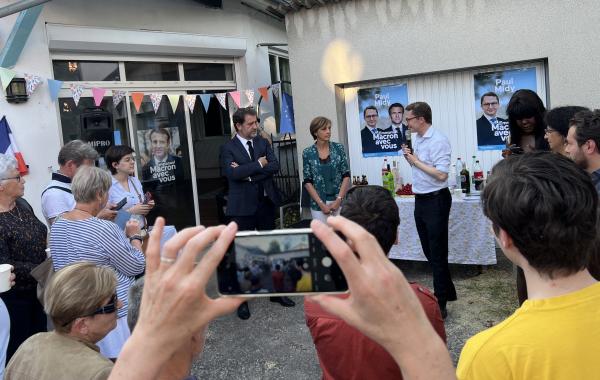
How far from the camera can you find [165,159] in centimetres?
695

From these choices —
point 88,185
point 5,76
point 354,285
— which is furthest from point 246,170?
point 354,285

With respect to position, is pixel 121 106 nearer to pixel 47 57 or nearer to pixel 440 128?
pixel 47 57

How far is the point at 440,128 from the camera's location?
611 centimetres

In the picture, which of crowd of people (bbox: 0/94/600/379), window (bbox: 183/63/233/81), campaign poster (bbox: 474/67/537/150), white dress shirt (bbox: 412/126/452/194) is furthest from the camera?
window (bbox: 183/63/233/81)

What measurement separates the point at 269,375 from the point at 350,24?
439cm

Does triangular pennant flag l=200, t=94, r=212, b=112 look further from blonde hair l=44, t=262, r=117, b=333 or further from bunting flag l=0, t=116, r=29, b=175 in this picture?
blonde hair l=44, t=262, r=117, b=333

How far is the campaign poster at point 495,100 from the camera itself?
18.3ft

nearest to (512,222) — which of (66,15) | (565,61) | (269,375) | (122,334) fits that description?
(122,334)

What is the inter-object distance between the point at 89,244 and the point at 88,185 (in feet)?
1.16

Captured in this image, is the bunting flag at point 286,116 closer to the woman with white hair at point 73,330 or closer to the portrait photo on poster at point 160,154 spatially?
the portrait photo on poster at point 160,154

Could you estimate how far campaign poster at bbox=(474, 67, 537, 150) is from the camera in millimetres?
5574

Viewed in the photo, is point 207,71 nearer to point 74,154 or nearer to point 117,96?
point 117,96

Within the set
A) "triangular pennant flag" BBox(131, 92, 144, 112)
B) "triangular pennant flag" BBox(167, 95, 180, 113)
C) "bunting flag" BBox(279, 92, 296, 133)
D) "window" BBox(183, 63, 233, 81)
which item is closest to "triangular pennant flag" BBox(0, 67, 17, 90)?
"triangular pennant flag" BBox(131, 92, 144, 112)

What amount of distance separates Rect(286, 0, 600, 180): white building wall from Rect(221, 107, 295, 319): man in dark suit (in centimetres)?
173
